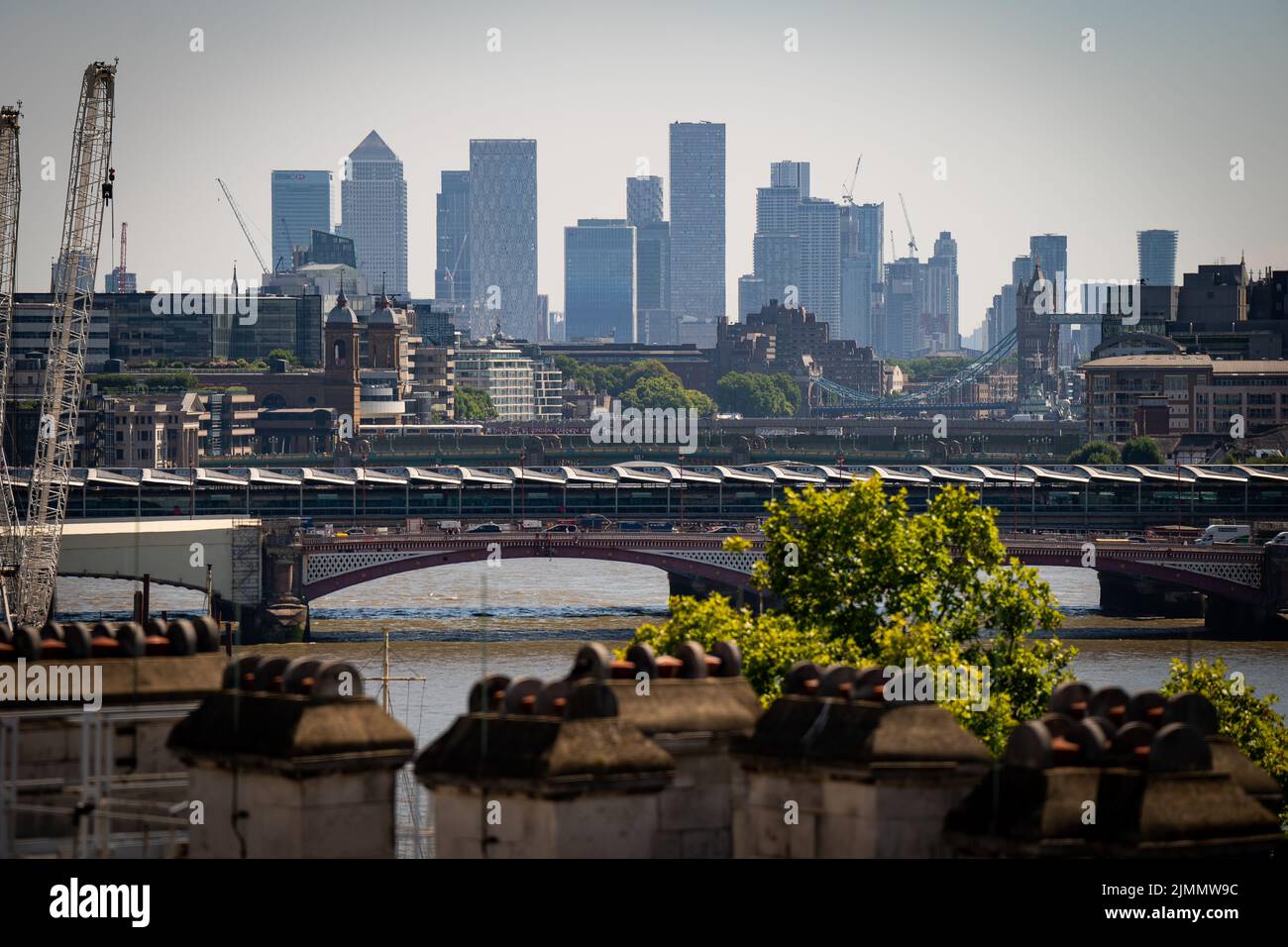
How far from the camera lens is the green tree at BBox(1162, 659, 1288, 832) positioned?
42.7m

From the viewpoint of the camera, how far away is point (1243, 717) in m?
45.0

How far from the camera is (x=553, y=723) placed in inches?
745

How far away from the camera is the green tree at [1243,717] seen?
42656 millimetres

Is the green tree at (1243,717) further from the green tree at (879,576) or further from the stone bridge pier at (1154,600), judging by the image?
the stone bridge pier at (1154,600)

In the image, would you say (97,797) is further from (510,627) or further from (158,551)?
(158,551)

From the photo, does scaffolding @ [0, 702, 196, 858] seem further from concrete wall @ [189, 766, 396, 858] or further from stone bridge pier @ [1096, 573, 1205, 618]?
stone bridge pier @ [1096, 573, 1205, 618]

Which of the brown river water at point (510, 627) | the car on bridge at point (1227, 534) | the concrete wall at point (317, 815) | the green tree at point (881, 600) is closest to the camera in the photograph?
the concrete wall at point (317, 815)

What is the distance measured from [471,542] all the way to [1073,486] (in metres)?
40.1

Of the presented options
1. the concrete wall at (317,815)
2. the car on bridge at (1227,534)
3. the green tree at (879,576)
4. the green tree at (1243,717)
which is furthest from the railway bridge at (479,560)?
the concrete wall at (317,815)

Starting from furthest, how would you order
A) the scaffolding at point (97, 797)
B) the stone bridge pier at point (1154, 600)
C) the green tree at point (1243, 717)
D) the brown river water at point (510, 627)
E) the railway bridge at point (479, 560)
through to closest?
1. the stone bridge pier at point (1154, 600)
2. the railway bridge at point (479, 560)
3. the brown river water at point (510, 627)
4. the green tree at point (1243, 717)
5. the scaffolding at point (97, 797)

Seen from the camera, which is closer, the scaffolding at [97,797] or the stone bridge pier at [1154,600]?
the scaffolding at [97,797]
